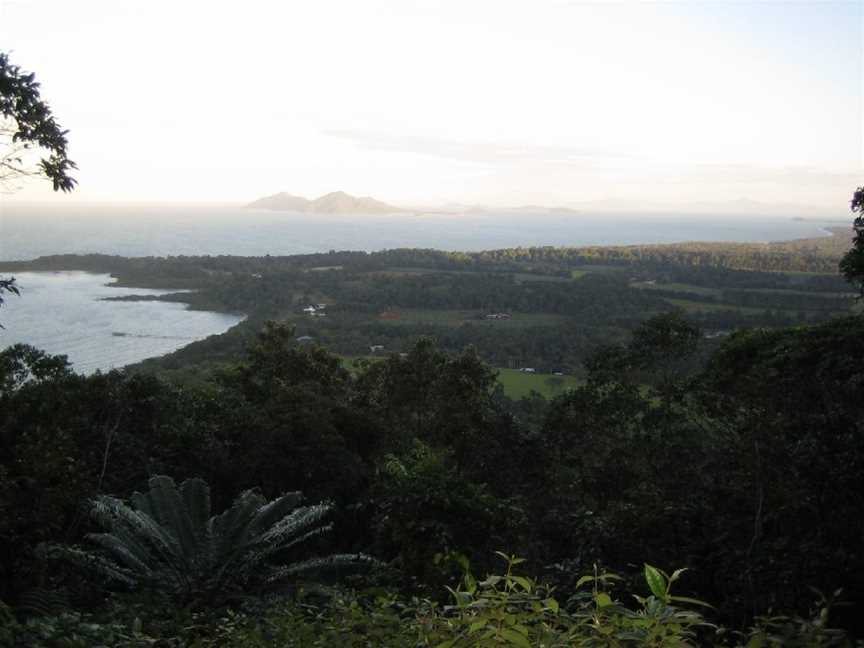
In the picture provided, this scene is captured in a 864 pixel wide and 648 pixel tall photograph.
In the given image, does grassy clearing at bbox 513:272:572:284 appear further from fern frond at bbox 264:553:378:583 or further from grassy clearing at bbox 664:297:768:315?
fern frond at bbox 264:553:378:583

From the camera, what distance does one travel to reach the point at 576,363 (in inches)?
786

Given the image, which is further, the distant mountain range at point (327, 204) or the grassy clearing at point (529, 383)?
the distant mountain range at point (327, 204)

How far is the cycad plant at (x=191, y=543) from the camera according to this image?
16.9ft

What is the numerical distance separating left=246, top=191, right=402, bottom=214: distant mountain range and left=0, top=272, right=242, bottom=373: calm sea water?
4505 inches

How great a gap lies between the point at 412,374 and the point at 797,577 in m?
6.96

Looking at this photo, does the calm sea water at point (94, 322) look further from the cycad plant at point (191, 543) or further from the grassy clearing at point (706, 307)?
the grassy clearing at point (706, 307)

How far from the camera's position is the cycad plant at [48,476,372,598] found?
515 cm

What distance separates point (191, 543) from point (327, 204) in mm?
145464

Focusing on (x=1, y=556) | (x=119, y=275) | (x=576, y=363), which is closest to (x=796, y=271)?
(x=576, y=363)

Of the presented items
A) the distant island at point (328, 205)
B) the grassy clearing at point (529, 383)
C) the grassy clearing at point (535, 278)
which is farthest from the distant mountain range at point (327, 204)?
the grassy clearing at point (529, 383)

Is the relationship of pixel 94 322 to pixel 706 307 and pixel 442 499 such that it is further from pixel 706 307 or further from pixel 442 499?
pixel 706 307

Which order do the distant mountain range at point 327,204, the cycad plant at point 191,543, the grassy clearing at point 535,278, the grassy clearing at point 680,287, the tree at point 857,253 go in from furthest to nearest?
the distant mountain range at point 327,204 → the grassy clearing at point 535,278 → the grassy clearing at point 680,287 → the tree at point 857,253 → the cycad plant at point 191,543

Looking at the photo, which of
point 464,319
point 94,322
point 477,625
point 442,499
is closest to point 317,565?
point 442,499

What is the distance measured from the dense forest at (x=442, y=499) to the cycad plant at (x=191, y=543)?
3 centimetres
